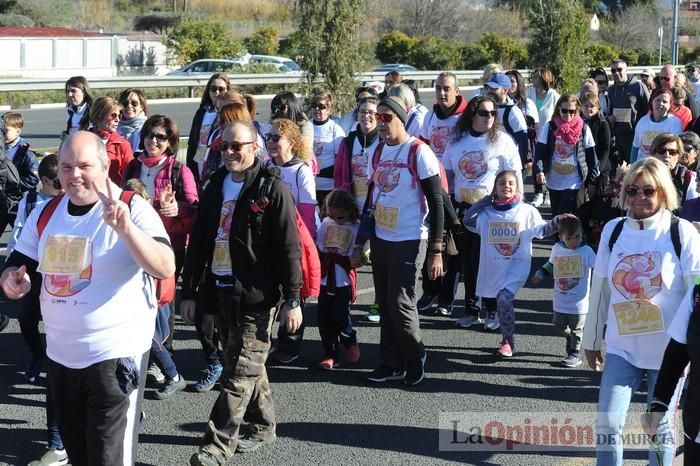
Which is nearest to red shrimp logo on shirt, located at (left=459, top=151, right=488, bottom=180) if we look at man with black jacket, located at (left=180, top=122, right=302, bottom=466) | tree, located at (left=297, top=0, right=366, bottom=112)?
man with black jacket, located at (left=180, top=122, right=302, bottom=466)

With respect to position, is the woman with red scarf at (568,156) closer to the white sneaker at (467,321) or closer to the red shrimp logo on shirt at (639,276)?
the white sneaker at (467,321)

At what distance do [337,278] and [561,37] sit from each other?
14.9 metres

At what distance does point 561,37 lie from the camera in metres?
21.3

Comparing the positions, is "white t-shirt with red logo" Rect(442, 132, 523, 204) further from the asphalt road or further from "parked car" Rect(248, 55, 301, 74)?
"parked car" Rect(248, 55, 301, 74)

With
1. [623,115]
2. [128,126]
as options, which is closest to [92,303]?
[128,126]

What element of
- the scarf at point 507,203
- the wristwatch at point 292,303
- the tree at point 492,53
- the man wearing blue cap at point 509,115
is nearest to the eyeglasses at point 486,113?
the scarf at point 507,203

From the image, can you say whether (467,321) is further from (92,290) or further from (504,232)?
(92,290)

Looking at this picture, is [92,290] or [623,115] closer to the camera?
[92,290]

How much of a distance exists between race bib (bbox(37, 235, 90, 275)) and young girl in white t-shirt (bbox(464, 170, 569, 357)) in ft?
14.0

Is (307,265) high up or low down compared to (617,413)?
up

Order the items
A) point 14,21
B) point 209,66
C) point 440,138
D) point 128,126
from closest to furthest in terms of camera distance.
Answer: point 128,126, point 440,138, point 209,66, point 14,21

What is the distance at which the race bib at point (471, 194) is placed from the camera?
8648 millimetres

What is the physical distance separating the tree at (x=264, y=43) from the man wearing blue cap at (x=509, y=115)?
132 feet

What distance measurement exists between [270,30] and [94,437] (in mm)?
47710
